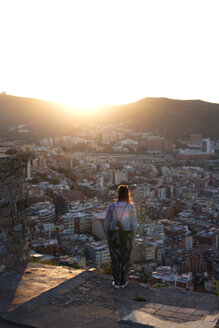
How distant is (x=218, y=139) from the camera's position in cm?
5969

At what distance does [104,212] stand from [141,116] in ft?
167

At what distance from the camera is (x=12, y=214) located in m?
2.86

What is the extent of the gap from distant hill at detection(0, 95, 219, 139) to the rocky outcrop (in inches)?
2108

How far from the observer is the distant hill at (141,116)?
59438 mm

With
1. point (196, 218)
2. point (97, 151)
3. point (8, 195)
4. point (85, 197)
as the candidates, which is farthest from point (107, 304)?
point (97, 151)

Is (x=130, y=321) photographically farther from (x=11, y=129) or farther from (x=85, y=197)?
(x=11, y=129)

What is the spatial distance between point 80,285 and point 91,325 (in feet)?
1.66

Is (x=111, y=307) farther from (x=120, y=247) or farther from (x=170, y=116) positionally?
(x=170, y=116)

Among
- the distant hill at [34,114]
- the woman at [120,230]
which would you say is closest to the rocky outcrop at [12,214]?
the woman at [120,230]

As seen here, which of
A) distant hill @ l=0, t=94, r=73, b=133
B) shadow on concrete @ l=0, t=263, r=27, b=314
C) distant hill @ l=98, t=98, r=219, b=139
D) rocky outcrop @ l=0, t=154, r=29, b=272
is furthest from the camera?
distant hill @ l=98, t=98, r=219, b=139

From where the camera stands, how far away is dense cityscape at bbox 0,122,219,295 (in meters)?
2.94

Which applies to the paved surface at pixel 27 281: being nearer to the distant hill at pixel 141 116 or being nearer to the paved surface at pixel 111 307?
the paved surface at pixel 111 307

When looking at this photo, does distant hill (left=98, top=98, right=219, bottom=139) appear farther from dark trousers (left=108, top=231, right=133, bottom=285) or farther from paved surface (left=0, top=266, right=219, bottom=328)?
paved surface (left=0, top=266, right=219, bottom=328)

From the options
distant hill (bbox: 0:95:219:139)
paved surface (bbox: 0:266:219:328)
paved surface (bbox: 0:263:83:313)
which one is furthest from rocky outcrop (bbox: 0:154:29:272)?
distant hill (bbox: 0:95:219:139)
